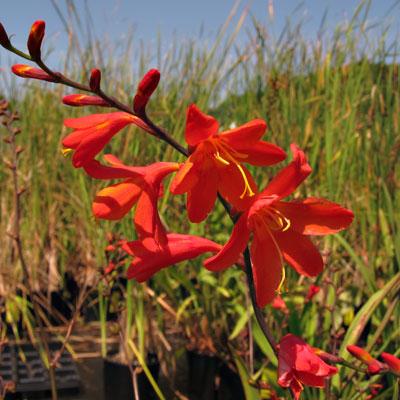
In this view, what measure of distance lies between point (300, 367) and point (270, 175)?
1690 mm

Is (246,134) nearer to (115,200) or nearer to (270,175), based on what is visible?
(115,200)

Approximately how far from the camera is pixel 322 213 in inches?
34.6

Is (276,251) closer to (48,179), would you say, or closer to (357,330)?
A: (357,330)

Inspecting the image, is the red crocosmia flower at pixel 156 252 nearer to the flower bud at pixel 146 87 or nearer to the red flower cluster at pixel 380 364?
the flower bud at pixel 146 87

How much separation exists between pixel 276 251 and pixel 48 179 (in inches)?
115

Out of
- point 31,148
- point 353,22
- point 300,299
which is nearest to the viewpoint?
point 300,299

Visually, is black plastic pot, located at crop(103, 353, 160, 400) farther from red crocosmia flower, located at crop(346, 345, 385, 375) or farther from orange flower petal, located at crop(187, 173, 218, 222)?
orange flower petal, located at crop(187, 173, 218, 222)

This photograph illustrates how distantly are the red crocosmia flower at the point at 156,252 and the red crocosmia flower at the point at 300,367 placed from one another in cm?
19

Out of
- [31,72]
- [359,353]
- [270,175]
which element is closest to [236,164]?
[31,72]

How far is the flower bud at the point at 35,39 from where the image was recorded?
2.46 ft

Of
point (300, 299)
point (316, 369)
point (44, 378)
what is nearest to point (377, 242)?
point (300, 299)

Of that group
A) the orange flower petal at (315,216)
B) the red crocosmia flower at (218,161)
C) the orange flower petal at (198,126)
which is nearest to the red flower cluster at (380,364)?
the orange flower petal at (315,216)

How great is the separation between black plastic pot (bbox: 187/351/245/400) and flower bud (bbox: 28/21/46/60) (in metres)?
1.88

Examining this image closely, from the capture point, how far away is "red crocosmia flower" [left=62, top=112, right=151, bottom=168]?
31.7 inches
